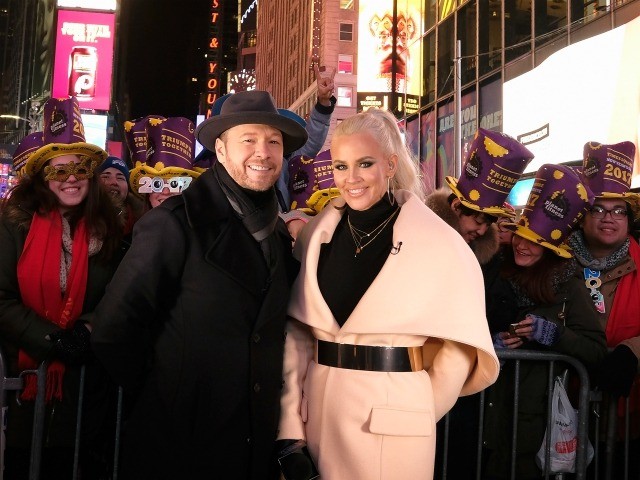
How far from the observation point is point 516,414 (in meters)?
4.28

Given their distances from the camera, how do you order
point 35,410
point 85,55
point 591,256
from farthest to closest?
point 85,55 → point 591,256 → point 35,410

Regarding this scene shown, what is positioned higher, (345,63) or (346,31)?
(346,31)

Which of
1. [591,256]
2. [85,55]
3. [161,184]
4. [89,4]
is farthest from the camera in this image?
[89,4]

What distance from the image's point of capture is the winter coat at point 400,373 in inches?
120

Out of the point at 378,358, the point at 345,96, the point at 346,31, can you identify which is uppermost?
the point at 346,31

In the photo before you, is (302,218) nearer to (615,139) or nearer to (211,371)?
(211,371)

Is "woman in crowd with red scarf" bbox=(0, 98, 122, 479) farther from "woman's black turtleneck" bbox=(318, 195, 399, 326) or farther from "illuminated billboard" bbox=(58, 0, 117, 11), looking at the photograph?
"illuminated billboard" bbox=(58, 0, 117, 11)

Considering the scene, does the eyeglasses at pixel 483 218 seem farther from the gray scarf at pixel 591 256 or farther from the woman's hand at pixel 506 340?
the woman's hand at pixel 506 340

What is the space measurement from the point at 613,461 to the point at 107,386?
327 centimetres

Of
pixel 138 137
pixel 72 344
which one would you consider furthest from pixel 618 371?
pixel 138 137

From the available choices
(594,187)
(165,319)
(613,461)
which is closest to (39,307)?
(165,319)

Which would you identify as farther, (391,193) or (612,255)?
(612,255)

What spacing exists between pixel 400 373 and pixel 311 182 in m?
2.95

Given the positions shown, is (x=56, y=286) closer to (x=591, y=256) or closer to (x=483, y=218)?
(x=483, y=218)
